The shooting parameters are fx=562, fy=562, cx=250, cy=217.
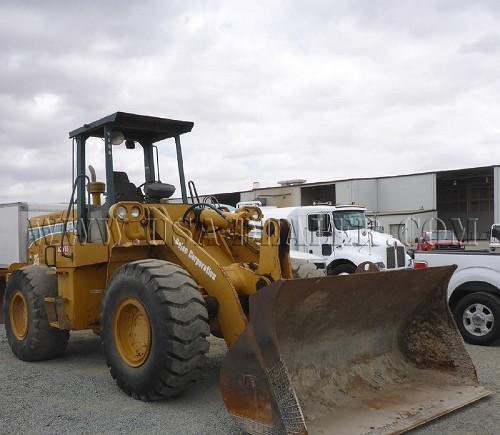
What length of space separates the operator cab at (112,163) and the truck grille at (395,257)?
Result: 8140 millimetres

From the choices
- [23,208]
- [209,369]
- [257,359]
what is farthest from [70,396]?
[23,208]

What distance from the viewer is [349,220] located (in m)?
15.1

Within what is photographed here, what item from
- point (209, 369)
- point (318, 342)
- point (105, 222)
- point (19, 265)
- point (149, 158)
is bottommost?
point (209, 369)

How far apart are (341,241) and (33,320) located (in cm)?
922

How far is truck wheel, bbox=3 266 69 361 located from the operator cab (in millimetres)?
907

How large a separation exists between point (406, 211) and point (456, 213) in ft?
43.0

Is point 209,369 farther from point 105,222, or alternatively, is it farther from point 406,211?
point 406,211

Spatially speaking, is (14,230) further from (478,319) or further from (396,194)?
(396,194)

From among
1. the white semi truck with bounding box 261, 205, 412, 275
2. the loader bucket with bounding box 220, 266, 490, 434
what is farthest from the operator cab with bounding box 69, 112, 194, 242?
the white semi truck with bounding box 261, 205, 412, 275

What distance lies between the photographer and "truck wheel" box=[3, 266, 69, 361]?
7.04 metres

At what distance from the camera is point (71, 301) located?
6.59 metres

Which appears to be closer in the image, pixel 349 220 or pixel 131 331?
pixel 131 331

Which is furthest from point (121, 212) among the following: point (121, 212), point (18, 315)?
point (18, 315)

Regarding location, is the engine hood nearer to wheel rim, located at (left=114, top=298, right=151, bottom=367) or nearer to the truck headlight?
the truck headlight
